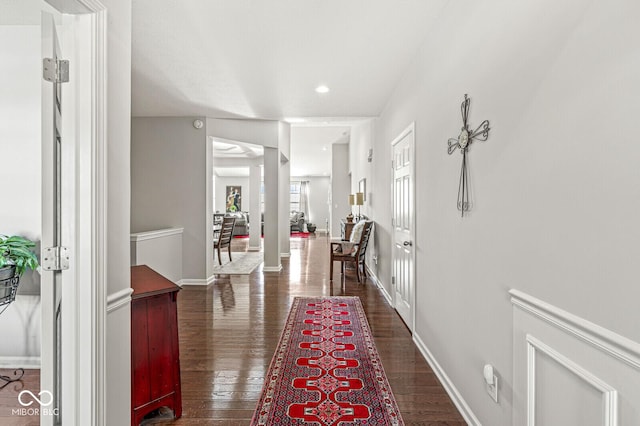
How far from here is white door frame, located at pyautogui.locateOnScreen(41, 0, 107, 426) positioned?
47.6 inches

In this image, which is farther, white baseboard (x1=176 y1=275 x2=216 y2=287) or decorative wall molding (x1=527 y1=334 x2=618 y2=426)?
white baseboard (x1=176 y1=275 x2=216 y2=287)

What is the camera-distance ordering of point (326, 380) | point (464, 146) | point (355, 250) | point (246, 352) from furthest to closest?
1. point (355, 250)
2. point (246, 352)
3. point (326, 380)
4. point (464, 146)

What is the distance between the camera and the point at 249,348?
2852mm

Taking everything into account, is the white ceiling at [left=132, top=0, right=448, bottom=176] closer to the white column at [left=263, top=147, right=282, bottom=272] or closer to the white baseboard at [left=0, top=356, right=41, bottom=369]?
the white column at [left=263, top=147, right=282, bottom=272]

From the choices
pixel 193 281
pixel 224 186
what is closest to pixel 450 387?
pixel 193 281

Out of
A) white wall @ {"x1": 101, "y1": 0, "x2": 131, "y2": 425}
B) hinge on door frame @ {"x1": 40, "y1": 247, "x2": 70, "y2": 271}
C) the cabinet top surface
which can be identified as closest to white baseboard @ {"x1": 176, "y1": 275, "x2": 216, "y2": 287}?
the cabinet top surface

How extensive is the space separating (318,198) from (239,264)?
353 inches

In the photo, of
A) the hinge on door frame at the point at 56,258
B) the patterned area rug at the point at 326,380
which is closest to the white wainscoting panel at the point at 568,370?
the patterned area rug at the point at 326,380

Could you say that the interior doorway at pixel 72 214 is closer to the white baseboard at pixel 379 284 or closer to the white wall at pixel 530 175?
the white wall at pixel 530 175

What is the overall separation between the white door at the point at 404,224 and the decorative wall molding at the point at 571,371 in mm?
1788

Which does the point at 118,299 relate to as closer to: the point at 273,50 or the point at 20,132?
the point at 20,132

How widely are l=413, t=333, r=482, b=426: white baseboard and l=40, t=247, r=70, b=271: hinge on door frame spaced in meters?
2.06

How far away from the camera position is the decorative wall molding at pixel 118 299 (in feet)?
4.34

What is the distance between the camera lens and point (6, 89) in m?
2.38
